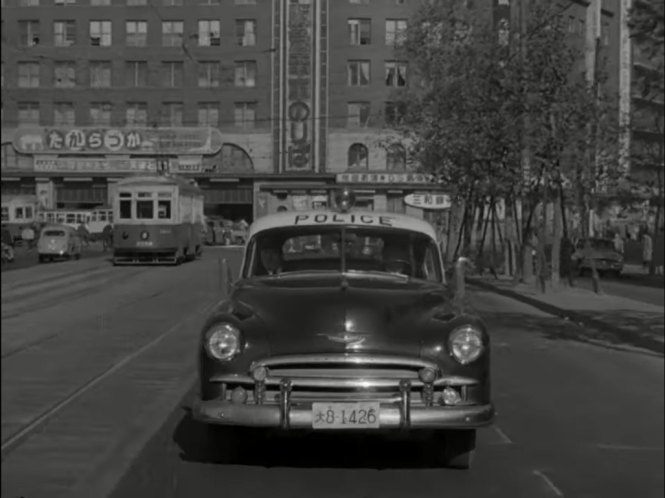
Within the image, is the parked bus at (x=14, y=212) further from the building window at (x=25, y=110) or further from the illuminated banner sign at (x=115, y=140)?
the illuminated banner sign at (x=115, y=140)

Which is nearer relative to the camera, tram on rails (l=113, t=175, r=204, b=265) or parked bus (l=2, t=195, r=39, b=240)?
parked bus (l=2, t=195, r=39, b=240)

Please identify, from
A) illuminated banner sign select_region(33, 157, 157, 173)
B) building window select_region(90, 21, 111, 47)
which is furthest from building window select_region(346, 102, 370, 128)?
building window select_region(90, 21, 111, 47)

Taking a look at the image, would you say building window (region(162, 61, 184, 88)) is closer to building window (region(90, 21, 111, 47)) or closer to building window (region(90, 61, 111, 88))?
building window (region(90, 61, 111, 88))

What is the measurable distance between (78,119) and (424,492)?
3.78m

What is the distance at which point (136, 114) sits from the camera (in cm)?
800

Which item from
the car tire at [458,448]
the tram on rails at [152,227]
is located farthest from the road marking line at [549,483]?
the tram on rails at [152,227]

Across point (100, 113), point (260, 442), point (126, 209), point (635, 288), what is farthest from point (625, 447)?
point (126, 209)

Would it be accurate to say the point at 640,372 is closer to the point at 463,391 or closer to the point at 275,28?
the point at 463,391

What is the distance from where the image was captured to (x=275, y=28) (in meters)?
5.84

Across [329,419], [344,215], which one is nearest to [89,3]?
[329,419]

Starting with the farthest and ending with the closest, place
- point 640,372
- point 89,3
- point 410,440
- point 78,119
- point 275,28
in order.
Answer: point 640,372
point 78,119
point 410,440
point 275,28
point 89,3

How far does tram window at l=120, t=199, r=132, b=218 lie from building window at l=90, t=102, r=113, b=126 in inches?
892

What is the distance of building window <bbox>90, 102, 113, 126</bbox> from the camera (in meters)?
6.31

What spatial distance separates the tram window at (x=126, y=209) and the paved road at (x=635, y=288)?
14.6 meters
